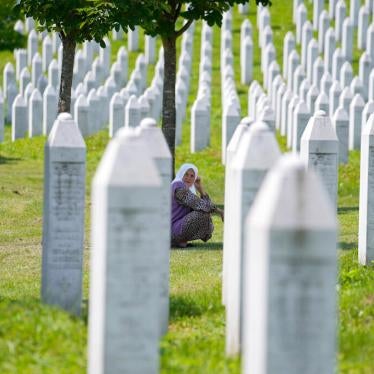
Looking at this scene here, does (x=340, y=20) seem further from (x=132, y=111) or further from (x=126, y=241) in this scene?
(x=126, y=241)

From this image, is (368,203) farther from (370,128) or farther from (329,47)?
(329,47)

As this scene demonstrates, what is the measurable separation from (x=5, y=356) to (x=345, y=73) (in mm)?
27886

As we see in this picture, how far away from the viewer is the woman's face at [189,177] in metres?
15.5

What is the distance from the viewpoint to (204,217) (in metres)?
15.8

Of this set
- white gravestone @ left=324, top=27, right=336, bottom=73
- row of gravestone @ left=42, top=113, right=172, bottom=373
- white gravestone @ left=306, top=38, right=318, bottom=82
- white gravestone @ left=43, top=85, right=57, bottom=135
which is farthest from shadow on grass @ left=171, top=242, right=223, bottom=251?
white gravestone @ left=324, top=27, right=336, bottom=73

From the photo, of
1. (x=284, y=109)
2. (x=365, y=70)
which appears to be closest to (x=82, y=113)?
(x=284, y=109)

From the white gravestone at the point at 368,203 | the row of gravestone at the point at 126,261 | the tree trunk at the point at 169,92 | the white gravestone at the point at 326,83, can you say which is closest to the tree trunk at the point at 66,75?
the tree trunk at the point at 169,92

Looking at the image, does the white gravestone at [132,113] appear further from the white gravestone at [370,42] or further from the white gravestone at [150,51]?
the white gravestone at [370,42]

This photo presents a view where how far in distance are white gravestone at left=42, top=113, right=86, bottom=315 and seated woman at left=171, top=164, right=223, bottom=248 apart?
5.25 metres

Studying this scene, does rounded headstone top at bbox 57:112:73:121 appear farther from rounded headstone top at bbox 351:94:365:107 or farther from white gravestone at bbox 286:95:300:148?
rounded headstone top at bbox 351:94:365:107

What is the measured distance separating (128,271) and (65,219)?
3116mm

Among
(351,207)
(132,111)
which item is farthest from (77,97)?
(351,207)

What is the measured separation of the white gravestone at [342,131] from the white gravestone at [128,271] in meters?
19.0

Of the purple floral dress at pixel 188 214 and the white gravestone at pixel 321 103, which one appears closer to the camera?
the purple floral dress at pixel 188 214
